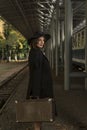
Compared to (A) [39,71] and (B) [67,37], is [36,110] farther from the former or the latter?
(B) [67,37]

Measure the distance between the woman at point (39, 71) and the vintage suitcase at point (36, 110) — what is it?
44 cm

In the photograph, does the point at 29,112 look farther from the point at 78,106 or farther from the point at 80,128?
the point at 78,106

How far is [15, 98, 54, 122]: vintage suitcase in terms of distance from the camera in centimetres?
797

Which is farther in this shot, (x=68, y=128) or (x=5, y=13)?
(x=5, y=13)

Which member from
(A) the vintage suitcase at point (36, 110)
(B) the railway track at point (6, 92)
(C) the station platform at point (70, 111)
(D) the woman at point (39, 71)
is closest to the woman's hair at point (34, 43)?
(D) the woman at point (39, 71)

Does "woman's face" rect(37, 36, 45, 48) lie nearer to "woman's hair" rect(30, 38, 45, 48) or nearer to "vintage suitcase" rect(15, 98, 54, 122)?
"woman's hair" rect(30, 38, 45, 48)

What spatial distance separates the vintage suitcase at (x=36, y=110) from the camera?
797 cm

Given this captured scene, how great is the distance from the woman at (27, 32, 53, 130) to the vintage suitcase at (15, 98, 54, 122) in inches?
17.2

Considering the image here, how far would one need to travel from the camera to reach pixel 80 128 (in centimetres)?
1000

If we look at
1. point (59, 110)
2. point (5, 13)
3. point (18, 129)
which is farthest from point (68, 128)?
point (5, 13)

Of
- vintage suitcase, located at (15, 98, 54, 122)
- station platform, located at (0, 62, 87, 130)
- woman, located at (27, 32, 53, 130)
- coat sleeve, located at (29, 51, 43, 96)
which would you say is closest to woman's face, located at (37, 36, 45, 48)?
woman, located at (27, 32, 53, 130)

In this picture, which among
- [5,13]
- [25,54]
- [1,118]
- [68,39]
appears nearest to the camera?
[1,118]

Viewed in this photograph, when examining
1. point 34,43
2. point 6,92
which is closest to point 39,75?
point 34,43

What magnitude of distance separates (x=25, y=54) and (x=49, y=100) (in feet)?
360
